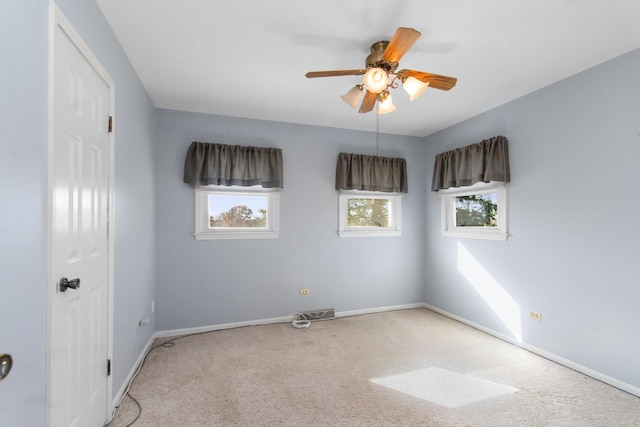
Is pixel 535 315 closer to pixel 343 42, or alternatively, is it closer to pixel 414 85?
pixel 414 85

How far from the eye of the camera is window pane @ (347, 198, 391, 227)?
4.20 m

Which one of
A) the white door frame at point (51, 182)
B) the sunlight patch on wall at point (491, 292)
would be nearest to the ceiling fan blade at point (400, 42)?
the white door frame at point (51, 182)

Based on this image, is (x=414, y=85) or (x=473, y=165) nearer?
(x=414, y=85)

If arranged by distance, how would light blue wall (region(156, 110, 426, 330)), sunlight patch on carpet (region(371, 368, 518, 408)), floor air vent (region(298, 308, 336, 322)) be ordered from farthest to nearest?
floor air vent (region(298, 308, 336, 322)) < light blue wall (region(156, 110, 426, 330)) < sunlight patch on carpet (region(371, 368, 518, 408))

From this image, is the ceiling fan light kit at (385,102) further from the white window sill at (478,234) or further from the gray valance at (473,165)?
the white window sill at (478,234)

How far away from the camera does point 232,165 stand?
11.5 ft

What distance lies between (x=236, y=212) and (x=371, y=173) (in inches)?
74.3

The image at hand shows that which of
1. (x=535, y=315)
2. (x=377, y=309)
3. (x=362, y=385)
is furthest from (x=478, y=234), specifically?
(x=362, y=385)

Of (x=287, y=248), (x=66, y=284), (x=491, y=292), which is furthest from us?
(x=287, y=248)

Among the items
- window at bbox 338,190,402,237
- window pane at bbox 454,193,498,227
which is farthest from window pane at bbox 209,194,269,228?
window pane at bbox 454,193,498,227

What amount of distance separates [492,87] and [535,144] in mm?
716

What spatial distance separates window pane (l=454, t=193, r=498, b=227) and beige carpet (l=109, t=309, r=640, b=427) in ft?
4.32

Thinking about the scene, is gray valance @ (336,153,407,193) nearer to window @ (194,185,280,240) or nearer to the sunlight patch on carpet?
window @ (194,185,280,240)

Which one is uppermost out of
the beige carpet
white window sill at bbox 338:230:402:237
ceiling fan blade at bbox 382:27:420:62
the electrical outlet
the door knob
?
ceiling fan blade at bbox 382:27:420:62
